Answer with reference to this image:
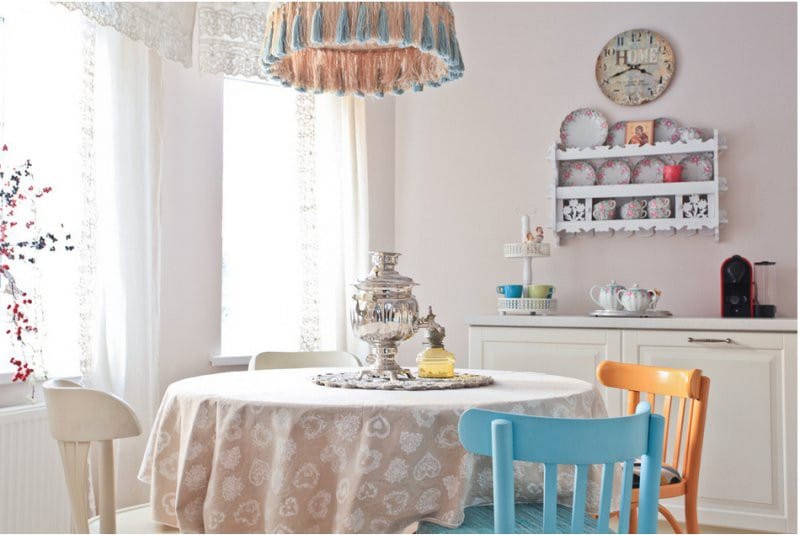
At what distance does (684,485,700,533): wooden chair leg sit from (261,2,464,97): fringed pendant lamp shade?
→ 137 centimetres

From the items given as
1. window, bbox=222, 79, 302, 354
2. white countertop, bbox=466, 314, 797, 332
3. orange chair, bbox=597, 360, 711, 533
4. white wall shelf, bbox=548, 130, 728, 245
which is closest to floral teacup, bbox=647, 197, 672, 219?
white wall shelf, bbox=548, 130, 728, 245

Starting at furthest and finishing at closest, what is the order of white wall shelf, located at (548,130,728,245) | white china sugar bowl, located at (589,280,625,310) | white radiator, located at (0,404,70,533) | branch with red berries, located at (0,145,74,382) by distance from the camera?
1. white wall shelf, located at (548,130,728,245)
2. white china sugar bowl, located at (589,280,625,310)
3. branch with red berries, located at (0,145,74,382)
4. white radiator, located at (0,404,70,533)

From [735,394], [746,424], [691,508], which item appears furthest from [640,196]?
[691,508]

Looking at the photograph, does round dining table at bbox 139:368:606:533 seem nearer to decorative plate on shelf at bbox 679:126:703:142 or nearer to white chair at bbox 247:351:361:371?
white chair at bbox 247:351:361:371

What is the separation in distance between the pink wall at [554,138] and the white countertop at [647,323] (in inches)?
20.9

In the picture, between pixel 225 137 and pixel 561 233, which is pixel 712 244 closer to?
pixel 561 233

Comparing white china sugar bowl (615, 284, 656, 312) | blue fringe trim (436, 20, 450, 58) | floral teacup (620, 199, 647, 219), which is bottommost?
white china sugar bowl (615, 284, 656, 312)

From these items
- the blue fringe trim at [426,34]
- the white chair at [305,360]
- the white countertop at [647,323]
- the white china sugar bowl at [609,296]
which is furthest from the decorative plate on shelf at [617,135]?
the blue fringe trim at [426,34]

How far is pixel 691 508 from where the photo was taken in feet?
7.70

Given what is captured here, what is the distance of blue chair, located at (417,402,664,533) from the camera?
1.35 m

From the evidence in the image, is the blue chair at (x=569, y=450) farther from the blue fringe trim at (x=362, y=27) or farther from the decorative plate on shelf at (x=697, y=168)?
the decorative plate on shelf at (x=697, y=168)

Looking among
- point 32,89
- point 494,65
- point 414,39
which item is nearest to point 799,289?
point 494,65

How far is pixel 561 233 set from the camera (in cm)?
414

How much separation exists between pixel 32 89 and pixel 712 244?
2983mm
